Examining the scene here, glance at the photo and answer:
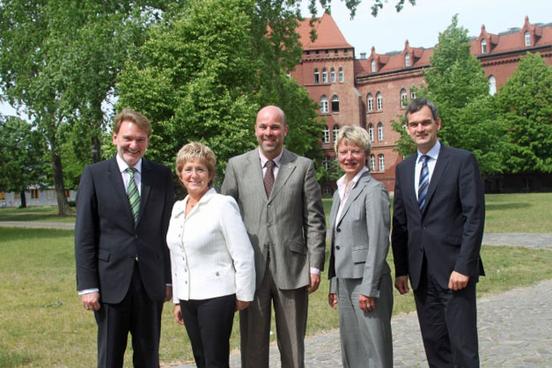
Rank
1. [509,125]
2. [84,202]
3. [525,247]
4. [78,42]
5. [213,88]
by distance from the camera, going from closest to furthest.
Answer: [84,202] → [525,247] → [213,88] → [78,42] → [509,125]

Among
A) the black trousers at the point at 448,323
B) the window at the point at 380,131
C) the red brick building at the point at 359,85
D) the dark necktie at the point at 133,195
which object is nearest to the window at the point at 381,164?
the red brick building at the point at 359,85

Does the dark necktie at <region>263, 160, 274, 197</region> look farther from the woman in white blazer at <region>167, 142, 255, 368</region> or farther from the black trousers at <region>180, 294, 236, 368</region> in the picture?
the black trousers at <region>180, 294, 236, 368</region>

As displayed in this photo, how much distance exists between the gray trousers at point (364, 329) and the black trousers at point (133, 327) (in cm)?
140

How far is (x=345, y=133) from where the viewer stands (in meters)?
5.08

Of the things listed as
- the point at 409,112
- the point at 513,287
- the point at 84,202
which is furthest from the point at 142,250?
the point at 513,287

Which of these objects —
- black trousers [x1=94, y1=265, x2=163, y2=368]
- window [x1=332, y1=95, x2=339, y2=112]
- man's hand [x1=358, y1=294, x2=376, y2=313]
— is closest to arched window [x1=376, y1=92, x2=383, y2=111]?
window [x1=332, y1=95, x2=339, y2=112]

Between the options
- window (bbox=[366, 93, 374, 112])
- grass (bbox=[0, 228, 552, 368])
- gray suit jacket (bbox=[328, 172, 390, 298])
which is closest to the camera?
gray suit jacket (bbox=[328, 172, 390, 298])

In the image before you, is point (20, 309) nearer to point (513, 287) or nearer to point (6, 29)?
point (513, 287)

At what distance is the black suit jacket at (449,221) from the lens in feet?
15.8

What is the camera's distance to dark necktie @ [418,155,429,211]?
5.08 m

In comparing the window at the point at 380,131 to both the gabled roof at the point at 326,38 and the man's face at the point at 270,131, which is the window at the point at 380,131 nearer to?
the gabled roof at the point at 326,38

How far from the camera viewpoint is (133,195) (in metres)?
5.02

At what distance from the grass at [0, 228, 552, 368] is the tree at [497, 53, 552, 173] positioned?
46.8 m

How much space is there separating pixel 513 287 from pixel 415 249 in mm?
7347
